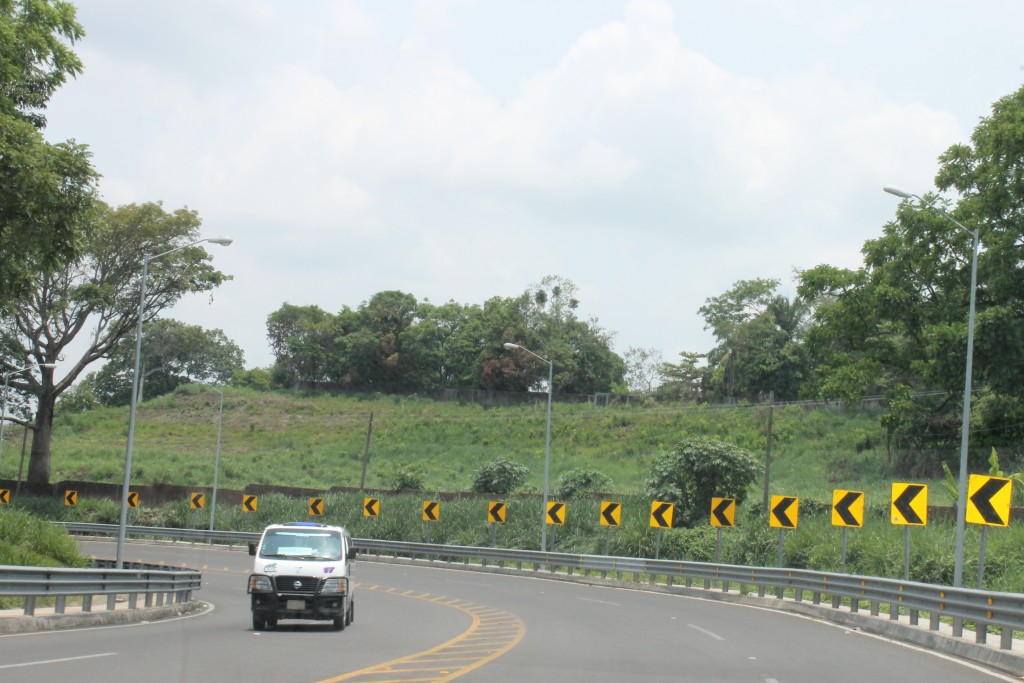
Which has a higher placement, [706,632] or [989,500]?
[989,500]

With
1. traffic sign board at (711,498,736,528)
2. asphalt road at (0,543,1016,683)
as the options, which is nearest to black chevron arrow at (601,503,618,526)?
traffic sign board at (711,498,736,528)

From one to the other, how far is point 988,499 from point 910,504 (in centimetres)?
486

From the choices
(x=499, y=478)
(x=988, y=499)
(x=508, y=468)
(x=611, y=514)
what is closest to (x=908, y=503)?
(x=988, y=499)

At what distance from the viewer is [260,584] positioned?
2067cm

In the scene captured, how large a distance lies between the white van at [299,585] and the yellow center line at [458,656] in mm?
2377

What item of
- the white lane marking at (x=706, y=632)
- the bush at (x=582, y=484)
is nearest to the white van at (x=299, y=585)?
the white lane marking at (x=706, y=632)

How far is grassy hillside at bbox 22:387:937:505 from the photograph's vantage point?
74.8 meters

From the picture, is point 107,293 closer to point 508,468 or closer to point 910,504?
point 508,468

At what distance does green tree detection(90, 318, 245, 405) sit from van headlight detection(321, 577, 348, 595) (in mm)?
101098

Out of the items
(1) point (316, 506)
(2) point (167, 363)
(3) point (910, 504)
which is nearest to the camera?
(3) point (910, 504)

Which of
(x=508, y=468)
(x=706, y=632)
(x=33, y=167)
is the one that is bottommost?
(x=706, y=632)

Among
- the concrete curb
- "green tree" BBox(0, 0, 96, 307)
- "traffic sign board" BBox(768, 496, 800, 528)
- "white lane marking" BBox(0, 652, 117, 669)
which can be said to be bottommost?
the concrete curb

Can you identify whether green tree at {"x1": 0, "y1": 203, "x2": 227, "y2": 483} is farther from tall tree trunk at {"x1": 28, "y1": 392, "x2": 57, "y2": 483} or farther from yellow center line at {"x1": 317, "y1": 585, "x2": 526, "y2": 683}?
yellow center line at {"x1": 317, "y1": 585, "x2": 526, "y2": 683}

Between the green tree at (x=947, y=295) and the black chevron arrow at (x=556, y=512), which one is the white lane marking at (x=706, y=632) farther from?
the green tree at (x=947, y=295)
